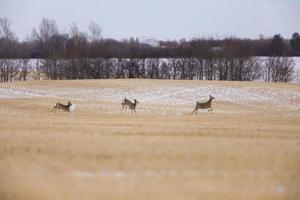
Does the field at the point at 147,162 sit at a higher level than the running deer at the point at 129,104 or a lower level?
higher

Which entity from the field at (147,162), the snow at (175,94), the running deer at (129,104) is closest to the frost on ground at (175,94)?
the snow at (175,94)

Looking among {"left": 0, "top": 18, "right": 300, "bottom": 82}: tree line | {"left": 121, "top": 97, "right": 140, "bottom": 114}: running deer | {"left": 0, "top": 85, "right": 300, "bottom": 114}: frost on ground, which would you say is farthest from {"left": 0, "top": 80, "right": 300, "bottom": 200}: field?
{"left": 0, "top": 18, "right": 300, "bottom": 82}: tree line

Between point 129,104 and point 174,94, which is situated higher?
point 129,104

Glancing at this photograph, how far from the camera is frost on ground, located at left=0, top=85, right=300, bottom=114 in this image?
5053 cm

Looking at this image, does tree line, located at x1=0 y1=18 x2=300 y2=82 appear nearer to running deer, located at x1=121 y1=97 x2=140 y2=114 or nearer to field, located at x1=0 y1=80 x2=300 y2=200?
running deer, located at x1=121 y1=97 x2=140 y2=114

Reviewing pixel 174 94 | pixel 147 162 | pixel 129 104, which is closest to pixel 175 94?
pixel 174 94

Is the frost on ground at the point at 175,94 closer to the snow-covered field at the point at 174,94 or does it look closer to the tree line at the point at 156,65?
the snow-covered field at the point at 174,94

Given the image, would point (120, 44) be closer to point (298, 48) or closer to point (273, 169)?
point (298, 48)

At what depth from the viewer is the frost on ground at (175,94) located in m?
50.5

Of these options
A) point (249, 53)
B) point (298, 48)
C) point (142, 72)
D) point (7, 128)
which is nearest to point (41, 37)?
point (142, 72)

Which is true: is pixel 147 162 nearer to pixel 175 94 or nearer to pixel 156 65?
pixel 175 94

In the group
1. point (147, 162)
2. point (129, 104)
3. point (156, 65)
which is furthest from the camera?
point (156, 65)

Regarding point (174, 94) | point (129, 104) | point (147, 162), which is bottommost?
point (174, 94)

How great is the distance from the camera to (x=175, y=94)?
53.9 metres
